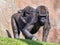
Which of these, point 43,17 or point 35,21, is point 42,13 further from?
point 35,21

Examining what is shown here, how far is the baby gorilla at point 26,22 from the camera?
35.7 feet

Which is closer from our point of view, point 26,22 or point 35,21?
point 35,21

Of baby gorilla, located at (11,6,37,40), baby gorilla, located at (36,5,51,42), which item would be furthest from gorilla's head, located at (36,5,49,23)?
baby gorilla, located at (11,6,37,40)

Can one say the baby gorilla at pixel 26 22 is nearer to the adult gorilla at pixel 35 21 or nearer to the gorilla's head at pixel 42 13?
the adult gorilla at pixel 35 21

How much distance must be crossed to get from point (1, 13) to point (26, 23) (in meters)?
4.91

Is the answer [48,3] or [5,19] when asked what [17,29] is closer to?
[5,19]

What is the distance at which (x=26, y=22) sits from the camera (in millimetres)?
11336

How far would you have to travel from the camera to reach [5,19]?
1612 centimetres

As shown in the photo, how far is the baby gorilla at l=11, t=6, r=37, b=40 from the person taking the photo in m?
10.9

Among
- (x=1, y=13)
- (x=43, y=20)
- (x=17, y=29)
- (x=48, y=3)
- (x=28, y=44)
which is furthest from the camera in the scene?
(x=48, y=3)

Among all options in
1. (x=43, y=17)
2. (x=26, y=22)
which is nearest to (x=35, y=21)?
(x=43, y=17)

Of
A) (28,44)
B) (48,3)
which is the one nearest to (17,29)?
(28,44)

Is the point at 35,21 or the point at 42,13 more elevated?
the point at 42,13

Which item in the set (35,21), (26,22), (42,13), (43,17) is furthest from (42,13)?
(26,22)
